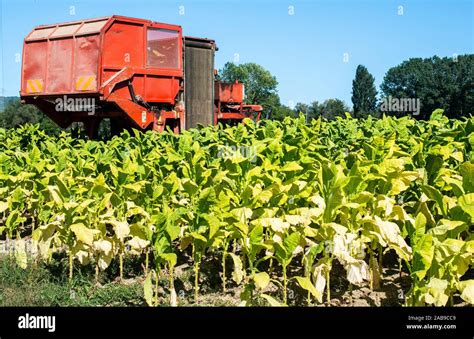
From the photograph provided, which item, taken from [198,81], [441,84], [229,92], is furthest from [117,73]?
[441,84]

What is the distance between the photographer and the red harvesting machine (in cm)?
1067

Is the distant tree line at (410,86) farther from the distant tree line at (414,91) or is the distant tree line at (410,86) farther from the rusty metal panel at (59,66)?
the rusty metal panel at (59,66)

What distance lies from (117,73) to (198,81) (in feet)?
8.18

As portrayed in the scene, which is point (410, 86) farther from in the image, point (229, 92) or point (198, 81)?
point (198, 81)

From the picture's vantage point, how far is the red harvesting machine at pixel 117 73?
1067 centimetres

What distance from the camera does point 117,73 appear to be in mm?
10648

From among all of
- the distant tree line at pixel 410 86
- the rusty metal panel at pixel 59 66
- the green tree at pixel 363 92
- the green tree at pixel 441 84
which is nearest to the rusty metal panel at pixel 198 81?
the rusty metal panel at pixel 59 66

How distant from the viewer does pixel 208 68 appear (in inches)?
509

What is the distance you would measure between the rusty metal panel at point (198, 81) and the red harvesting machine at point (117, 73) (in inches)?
0.9

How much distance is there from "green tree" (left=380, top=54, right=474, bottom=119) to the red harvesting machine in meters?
25.7

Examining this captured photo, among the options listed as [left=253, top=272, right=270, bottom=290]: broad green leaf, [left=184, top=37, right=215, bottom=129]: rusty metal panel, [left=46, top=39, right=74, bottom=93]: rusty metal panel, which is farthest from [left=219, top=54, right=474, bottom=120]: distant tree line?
[left=253, top=272, right=270, bottom=290]: broad green leaf

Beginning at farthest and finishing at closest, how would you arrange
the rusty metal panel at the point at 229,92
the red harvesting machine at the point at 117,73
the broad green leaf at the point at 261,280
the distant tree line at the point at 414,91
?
1. the distant tree line at the point at 414,91
2. the rusty metal panel at the point at 229,92
3. the red harvesting machine at the point at 117,73
4. the broad green leaf at the point at 261,280

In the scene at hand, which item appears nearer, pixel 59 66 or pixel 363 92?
pixel 59 66

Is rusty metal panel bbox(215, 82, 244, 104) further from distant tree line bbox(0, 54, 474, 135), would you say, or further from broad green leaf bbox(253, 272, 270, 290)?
broad green leaf bbox(253, 272, 270, 290)
